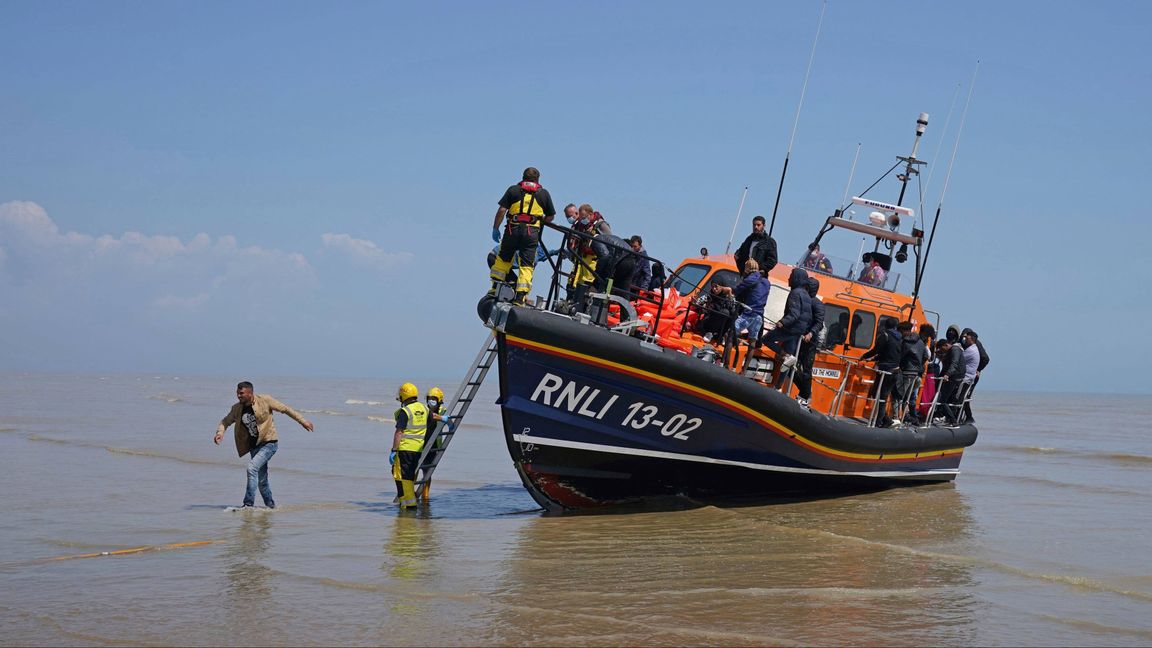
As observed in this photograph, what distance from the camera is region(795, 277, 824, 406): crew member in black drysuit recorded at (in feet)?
32.6

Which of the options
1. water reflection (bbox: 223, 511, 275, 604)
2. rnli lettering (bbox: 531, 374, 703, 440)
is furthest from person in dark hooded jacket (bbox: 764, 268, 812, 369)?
water reflection (bbox: 223, 511, 275, 604)

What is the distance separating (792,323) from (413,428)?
3803 millimetres

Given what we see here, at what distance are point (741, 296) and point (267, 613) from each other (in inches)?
213

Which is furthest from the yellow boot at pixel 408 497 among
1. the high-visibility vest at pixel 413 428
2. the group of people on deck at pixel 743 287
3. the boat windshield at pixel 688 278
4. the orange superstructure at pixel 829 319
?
the boat windshield at pixel 688 278

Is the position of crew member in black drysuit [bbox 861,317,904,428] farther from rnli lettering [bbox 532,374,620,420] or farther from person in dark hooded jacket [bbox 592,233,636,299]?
rnli lettering [bbox 532,374,620,420]

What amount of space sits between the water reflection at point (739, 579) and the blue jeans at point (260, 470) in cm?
263

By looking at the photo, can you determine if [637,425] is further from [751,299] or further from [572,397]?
[751,299]

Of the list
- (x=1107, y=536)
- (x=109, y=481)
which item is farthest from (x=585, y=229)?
(x=109, y=481)

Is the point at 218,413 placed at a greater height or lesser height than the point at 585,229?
lesser

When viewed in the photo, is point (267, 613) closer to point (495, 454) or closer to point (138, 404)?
point (495, 454)

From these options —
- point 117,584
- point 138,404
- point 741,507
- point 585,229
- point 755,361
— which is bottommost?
point 138,404

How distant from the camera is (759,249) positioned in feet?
33.5

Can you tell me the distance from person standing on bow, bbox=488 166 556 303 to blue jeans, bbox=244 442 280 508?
291 centimetres

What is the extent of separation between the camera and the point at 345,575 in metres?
6.99
